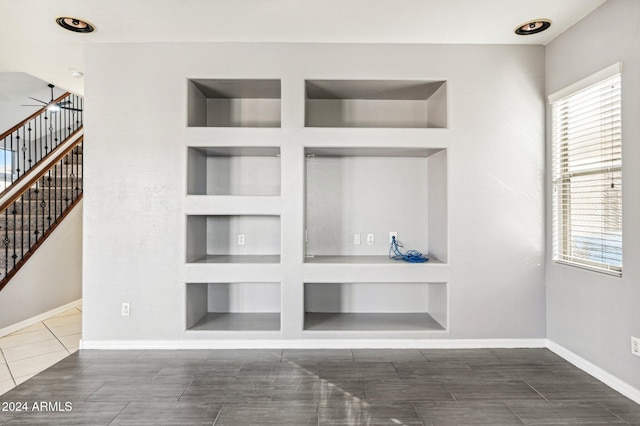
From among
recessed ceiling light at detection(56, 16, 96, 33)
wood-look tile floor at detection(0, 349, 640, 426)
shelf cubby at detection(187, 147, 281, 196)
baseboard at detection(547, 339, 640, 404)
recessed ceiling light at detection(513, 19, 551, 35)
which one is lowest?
wood-look tile floor at detection(0, 349, 640, 426)

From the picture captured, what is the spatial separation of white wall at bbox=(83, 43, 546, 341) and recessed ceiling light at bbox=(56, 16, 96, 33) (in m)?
0.25

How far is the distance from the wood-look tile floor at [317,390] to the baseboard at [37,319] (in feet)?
4.34

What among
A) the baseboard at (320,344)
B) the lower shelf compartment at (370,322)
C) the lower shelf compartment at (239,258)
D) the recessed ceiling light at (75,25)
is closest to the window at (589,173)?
the baseboard at (320,344)

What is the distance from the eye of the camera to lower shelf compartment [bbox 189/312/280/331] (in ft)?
A: 11.3

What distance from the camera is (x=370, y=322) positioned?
11.9ft

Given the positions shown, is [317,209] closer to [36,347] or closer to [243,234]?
[243,234]

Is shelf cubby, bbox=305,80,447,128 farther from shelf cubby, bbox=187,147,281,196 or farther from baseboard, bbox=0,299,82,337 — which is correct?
baseboard, bbox=0,299,82,337

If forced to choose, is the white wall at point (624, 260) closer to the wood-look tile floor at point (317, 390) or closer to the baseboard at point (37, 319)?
the wood-look tile floor at point (317, 390)

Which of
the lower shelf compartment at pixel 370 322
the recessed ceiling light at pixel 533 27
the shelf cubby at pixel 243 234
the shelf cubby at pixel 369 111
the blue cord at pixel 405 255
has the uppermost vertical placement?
the recessed ceiling light at pixel 533 27

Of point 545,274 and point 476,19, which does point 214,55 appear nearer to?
point 476,19

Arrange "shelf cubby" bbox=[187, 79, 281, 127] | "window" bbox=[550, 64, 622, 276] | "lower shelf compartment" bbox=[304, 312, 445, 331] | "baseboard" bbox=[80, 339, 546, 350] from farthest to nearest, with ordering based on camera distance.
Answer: "shelf cubby" bbox=[187, 79, 281, 127]
"lower shelf compartment" bbox=[304, 312, 445, 331]
"baseboard" bbox=[80, 339, 546, 350]
"window" bbox=[550, 64, 622, 276]

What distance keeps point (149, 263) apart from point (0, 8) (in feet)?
7.34

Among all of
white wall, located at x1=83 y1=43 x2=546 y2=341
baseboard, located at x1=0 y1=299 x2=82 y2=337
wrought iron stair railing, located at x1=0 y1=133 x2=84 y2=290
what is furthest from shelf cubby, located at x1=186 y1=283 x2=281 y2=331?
wrought iron stair railing, located at x1=0 y1=133 x2=84 y2=290

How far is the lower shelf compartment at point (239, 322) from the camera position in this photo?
3.44 m
